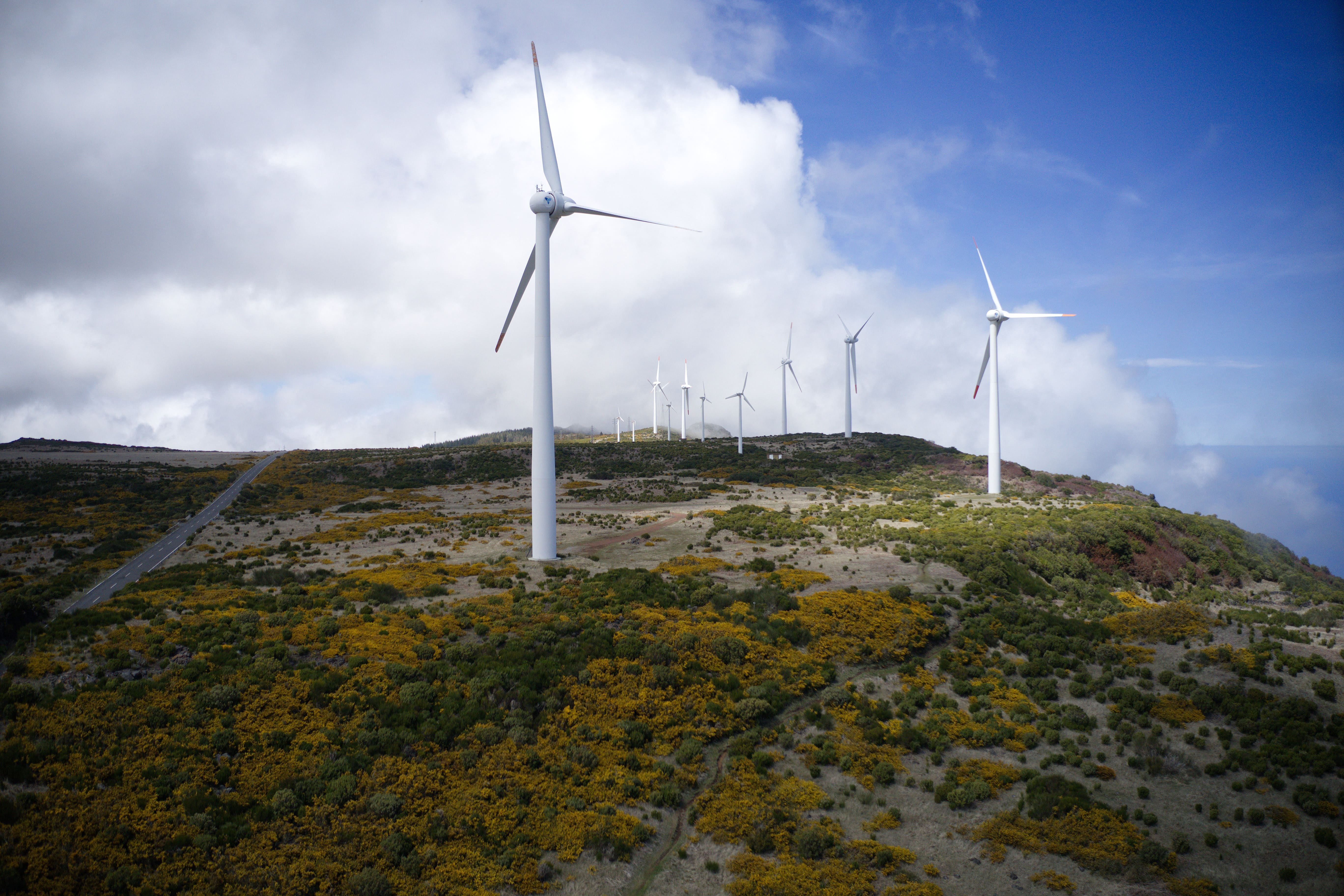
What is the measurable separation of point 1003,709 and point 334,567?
41.4 metres

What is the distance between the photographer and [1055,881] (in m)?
17.8

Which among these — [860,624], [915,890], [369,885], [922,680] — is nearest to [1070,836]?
[915,890]

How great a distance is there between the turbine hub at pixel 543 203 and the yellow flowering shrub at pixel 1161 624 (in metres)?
41.4

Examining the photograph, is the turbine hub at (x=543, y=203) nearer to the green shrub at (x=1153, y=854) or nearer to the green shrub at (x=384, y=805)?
the green shrub at (x=384, y=805)

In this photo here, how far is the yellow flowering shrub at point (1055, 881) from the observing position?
17562mm

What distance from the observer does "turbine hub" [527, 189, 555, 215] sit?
42062 millimetres

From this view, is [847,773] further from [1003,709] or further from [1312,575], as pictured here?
[1312,575]

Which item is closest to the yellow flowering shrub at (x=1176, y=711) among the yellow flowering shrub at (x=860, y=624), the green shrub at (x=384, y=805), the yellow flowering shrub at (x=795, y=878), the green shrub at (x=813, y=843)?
the yellow flowering shrub at (x=860, y=624)

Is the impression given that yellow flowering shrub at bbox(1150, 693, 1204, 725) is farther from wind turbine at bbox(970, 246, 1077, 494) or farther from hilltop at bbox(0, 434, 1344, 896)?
wind turbine at bbox(970, 246, 1077, 494)

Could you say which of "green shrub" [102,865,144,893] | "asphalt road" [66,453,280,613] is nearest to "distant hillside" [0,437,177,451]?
"asphalt road" [66,453,280,613]

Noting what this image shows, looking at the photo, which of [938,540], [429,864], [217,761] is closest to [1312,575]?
[938,540]

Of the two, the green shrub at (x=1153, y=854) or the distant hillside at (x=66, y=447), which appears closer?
the green shrub at (x=1153, y=854)

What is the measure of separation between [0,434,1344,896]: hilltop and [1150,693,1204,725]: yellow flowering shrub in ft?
0.50

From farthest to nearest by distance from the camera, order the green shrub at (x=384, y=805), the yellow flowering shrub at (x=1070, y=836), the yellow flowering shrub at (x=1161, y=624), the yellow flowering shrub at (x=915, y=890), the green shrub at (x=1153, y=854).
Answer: the yellow flowering shrub at (x=1161, y=624) → the green shrub at (x=384, y=805) → the yellow flowering shrub at (x=1070, y=836) → the green shrub at (x=1153, y=854) → the yellow flowering shrub at (x=915, y=890)
